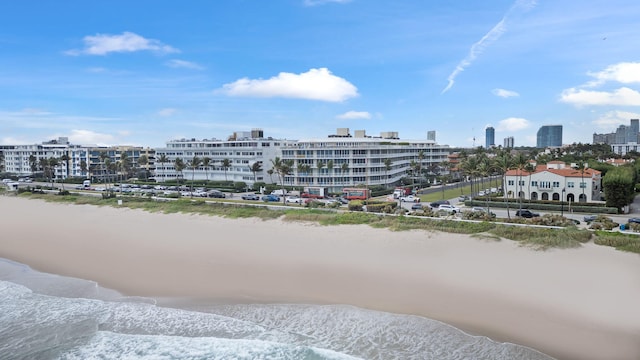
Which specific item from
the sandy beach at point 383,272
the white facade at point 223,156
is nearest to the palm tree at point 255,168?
the white facade at point 223,156

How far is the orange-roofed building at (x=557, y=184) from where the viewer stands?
53.9 meters

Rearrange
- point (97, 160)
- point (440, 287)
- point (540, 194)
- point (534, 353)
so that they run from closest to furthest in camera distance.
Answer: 1. point (534, 353)
2. point (440, 287)
3. point (540, 194)
4. point (97, 160)

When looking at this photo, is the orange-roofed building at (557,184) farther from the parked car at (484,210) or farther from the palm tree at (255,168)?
the palm tree at (255,168)

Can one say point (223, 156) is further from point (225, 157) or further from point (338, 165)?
point (338, 165)

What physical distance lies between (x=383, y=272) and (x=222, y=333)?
1087cm

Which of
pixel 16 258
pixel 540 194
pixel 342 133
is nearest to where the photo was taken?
pixel 16 258

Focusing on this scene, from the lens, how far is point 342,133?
98.6 metres

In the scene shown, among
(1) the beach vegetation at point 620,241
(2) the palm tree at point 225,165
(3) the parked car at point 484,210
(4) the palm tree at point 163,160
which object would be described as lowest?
(1) the beach vegetation at point 620,241

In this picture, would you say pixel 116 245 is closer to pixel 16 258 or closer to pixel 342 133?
pixel 16 258

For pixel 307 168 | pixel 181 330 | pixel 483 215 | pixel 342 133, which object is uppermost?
pixel 342 133

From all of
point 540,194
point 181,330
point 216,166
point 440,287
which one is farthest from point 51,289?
point 216,166

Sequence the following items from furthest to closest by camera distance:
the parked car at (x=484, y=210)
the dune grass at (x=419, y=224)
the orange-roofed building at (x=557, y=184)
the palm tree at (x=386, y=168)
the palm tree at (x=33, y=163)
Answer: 1. the palm tree at (x=33, y=163)
2. the palm tree at (x=386, y=168)
3. the orange-roofed building at (x=557, y=184)
4. the parked car at (x=484, y=210)
5. the dune grass at (x=419, y=224)

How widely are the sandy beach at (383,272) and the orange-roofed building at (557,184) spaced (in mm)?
29182

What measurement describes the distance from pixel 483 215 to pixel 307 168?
35078 millimetres
